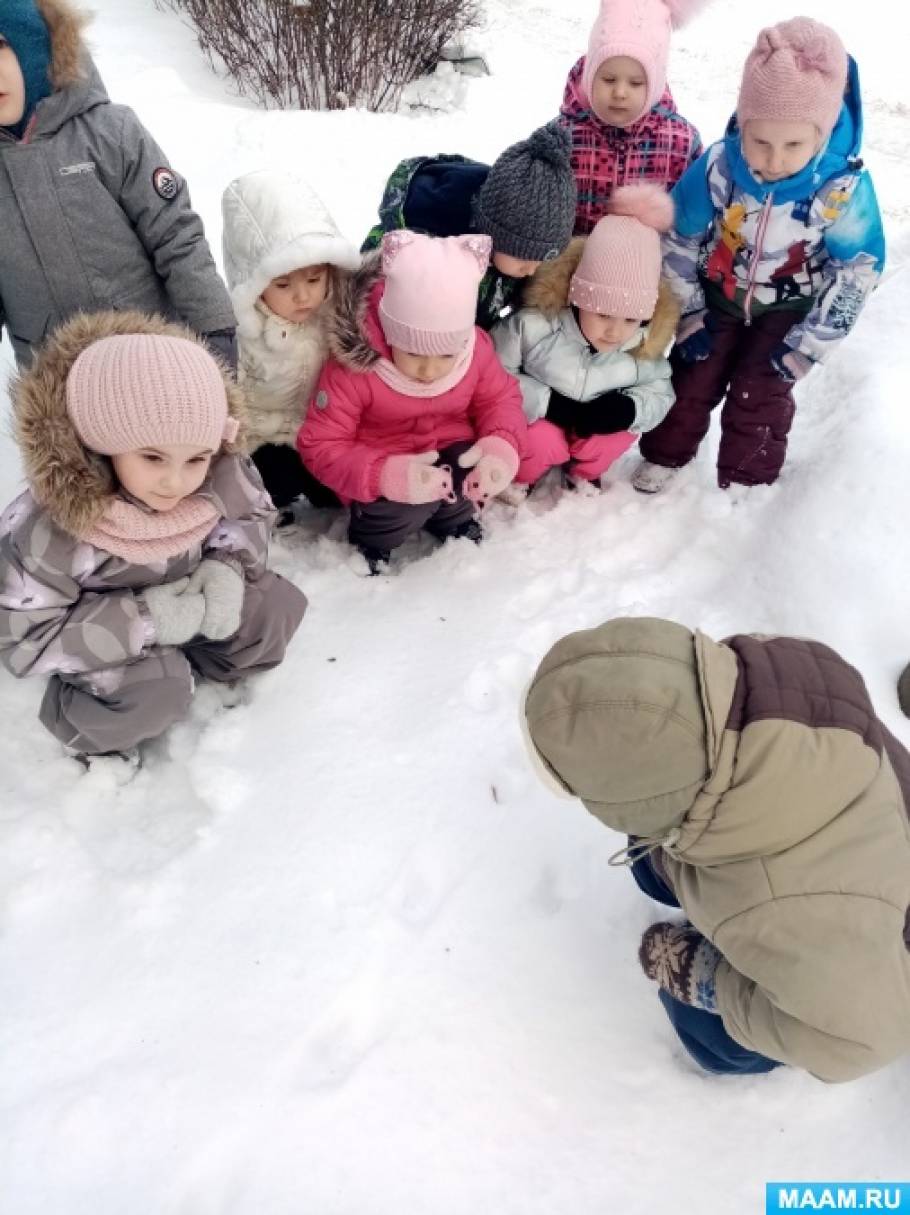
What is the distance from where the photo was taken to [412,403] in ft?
8.19

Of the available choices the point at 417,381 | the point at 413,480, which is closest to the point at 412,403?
the point at 417,381

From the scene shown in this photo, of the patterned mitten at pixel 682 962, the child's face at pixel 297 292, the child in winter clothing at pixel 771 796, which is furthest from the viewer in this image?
the child's face at pixel 297 292

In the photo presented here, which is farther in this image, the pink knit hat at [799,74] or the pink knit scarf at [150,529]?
the pink knit hat at [799,74]

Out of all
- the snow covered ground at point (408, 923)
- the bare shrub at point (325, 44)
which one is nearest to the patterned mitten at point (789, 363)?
the snow covered ground at point (408, 923)

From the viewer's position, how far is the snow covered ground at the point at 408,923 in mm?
1604

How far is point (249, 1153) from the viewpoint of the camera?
1.59 m

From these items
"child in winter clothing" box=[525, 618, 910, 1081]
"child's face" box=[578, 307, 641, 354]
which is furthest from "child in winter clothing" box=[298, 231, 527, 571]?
"child in winter clothing" box=[525, 618, 910, 1081]

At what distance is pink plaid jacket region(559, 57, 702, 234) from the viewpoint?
105 inches

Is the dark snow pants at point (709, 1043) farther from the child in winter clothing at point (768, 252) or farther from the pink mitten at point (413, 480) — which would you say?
the child in winter clothing at point (768, 252)

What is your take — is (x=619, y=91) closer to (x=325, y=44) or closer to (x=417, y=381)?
(x=417, y=381)

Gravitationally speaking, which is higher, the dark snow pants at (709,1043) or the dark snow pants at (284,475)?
the dark snow pants at (284,475)

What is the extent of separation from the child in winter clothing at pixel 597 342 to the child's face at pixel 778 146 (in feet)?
1.01

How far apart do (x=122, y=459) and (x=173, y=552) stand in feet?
0.81

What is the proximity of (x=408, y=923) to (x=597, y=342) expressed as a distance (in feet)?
6.06
